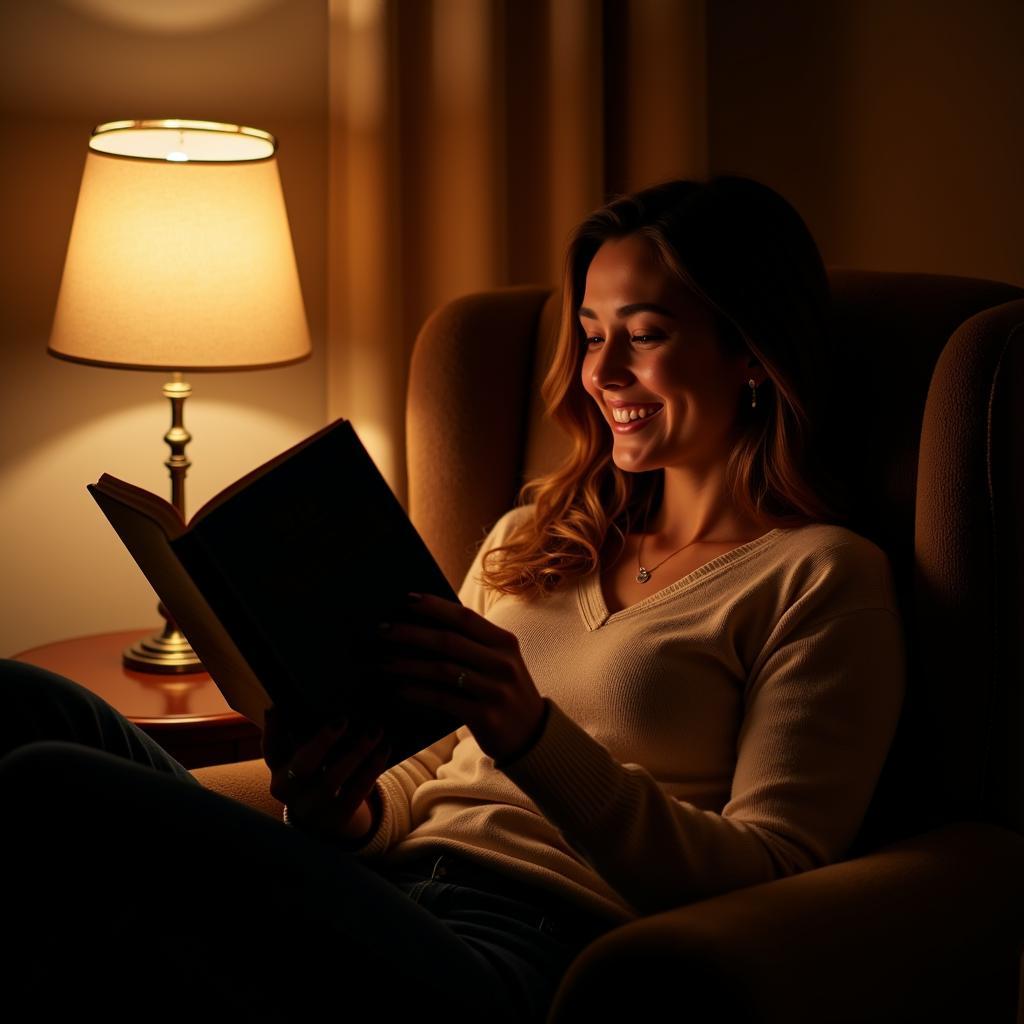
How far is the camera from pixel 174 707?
181 cm

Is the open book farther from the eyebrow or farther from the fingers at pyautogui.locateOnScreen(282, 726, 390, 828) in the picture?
the eyebrow

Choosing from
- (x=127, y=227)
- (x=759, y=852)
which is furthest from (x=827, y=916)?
(x=127, y=227)

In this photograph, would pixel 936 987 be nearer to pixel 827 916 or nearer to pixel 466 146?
pixel 827 916

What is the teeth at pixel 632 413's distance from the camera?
4.77 ft

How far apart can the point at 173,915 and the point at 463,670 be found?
30 cm

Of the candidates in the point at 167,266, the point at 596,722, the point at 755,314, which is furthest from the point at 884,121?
the point at 596,722

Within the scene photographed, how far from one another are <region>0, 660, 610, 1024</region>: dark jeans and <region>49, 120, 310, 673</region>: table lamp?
3.11 ft

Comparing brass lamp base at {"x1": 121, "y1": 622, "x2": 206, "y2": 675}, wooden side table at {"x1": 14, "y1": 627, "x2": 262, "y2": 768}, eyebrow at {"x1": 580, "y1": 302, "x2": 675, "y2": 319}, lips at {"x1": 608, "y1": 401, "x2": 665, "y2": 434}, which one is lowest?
wooden side table at {"x1": 14, "y1": 627, "x2": 262, "y2": 768}

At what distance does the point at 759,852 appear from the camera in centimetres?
114

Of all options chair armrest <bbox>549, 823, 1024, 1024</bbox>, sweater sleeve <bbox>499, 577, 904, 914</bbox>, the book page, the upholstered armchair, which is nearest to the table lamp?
Result: the upholstered armchair

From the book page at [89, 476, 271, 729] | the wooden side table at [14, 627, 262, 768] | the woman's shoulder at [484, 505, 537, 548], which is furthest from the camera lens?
the wooden side table at [14, 627, 262, 768]

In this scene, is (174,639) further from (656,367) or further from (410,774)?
(656,367)

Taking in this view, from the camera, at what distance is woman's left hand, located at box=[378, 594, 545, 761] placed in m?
1.08

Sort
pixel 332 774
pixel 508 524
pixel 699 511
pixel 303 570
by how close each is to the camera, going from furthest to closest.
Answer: pixel 508 524 → pixel 699 511 → pixel 332 774 → pixel 303 570
